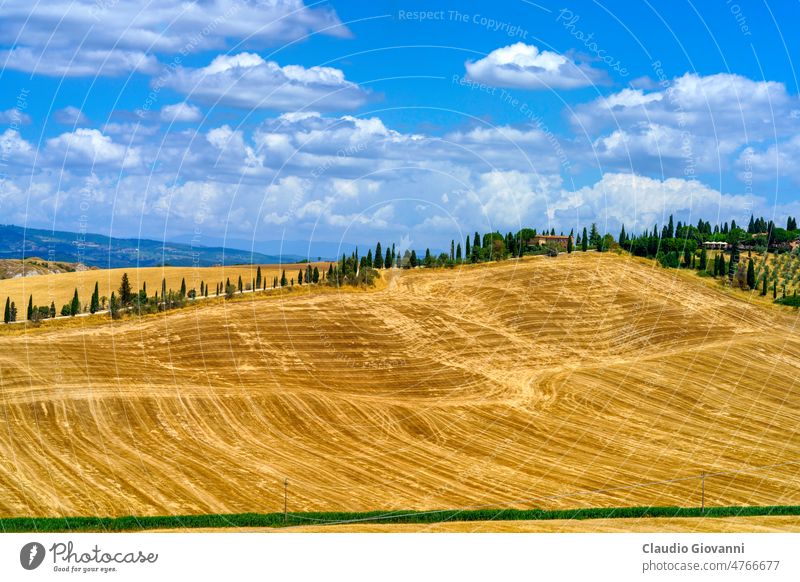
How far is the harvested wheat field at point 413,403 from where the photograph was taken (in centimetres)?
4500

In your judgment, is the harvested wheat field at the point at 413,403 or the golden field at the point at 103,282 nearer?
the harvested wheat field at the point at 413,403

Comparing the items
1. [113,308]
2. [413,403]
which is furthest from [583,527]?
[113,308]

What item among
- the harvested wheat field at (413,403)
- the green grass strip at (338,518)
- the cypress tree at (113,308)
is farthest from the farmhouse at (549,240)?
the green grass strip at (338,518)

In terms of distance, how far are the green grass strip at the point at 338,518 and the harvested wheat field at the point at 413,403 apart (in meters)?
2.74

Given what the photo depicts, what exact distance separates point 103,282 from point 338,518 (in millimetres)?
73824

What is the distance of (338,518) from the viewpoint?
127 ft

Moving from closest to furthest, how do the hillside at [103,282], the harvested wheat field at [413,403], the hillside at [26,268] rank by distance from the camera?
the harvested wheat field at [413,403]
the hillside at [103,282]
the hillside at [26,268]

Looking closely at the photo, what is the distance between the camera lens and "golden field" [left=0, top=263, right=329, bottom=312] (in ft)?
330

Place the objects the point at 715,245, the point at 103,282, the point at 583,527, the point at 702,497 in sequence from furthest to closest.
→ the point at 715,245 → the point at 103,282 → the point at 702,497 → the point at 583,527

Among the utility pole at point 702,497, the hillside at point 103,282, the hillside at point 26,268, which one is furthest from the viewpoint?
the hillside at point 26,268
